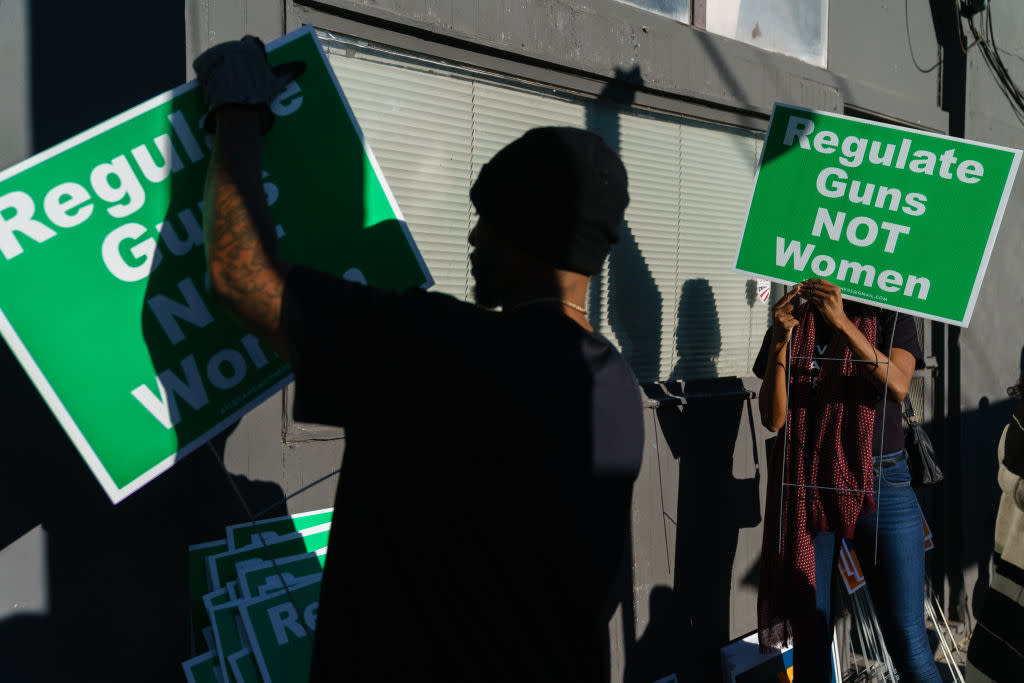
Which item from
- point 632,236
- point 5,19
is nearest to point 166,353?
point 5,19

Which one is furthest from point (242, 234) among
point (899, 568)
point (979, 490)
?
point (979, 490)

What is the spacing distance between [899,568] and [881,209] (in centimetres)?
129

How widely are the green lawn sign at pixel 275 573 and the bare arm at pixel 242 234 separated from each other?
991 mm

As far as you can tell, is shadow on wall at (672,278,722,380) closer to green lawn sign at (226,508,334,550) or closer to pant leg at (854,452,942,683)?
pant leg at (854,452,942,683)

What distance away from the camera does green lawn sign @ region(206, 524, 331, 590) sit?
210 cm

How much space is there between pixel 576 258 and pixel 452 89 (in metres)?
2.03

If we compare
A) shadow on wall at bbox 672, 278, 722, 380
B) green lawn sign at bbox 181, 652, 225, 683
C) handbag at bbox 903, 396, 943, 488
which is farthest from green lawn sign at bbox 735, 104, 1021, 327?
green lawn sign at bbox 181, 652, 225, 683

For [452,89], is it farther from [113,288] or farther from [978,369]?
[978,369]

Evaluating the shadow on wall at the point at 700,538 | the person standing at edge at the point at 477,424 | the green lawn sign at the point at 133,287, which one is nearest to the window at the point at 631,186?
the shadow on wall at the point at 700,538

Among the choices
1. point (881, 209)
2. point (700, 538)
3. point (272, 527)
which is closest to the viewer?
point (272, 527)

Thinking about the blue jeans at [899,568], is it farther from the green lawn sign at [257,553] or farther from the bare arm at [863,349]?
the green lawn sign at [257,553]

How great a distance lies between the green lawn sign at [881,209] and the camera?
2.69 metres

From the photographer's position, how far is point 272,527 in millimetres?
2223

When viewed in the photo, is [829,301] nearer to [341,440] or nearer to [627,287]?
[627,287]
